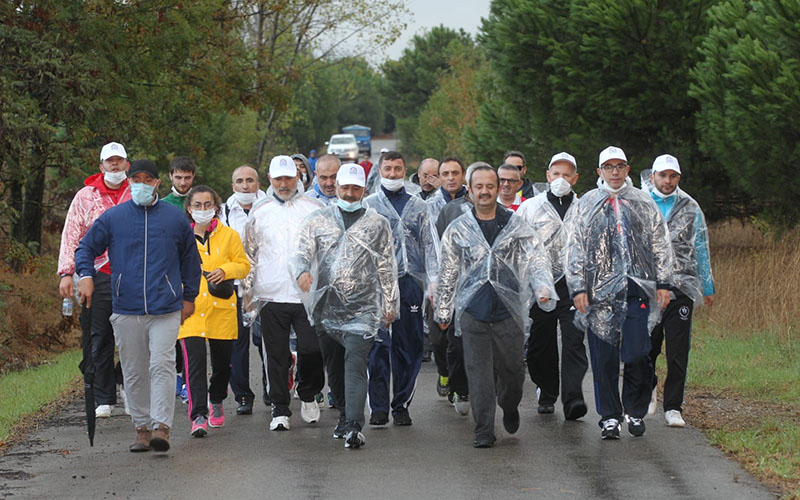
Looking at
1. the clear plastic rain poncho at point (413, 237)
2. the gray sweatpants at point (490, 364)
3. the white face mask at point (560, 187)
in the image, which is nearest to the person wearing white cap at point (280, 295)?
the clear plastic rain poncho at point (413, 237)

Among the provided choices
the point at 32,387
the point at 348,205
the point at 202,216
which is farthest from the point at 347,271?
the point at 32,387

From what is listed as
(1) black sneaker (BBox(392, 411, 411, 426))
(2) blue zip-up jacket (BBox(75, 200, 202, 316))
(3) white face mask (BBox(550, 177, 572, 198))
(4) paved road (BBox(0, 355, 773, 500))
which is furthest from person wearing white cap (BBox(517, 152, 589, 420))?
(2) blue zip-up jacket (BBox(75, 200, 202, 316))

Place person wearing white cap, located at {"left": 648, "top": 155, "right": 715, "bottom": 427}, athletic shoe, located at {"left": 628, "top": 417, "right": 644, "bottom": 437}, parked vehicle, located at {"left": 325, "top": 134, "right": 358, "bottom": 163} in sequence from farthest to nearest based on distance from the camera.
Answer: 1. parked vehicle, located at {"left": 325, "top": 134, "right": 358, "bottom": 163}
2. person wearing white cap, located at {"left": 648, "top": 155, "right": 715, "bottom": 427}
3. athletic shoe, located at {"left": 628, "top": 417, "right": 644, "bottom": 437}

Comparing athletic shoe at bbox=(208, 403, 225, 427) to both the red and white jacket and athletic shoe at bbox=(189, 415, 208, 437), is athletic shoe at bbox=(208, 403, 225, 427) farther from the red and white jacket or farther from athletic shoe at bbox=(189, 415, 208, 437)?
the red and white jacket

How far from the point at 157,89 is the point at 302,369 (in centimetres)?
1150

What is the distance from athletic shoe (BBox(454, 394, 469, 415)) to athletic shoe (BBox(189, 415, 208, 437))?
198 cm

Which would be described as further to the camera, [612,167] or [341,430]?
[612,167]

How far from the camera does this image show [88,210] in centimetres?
958

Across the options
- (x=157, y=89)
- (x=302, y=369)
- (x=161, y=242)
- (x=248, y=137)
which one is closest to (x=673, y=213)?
(x=302, y=369)

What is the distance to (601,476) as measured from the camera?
7332 millimetres

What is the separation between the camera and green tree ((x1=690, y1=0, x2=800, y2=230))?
14.3m

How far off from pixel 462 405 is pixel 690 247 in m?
2.08

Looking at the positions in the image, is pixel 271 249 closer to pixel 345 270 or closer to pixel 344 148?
pixel 345 270

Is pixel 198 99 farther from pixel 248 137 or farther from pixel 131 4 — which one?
pixel 248 137
